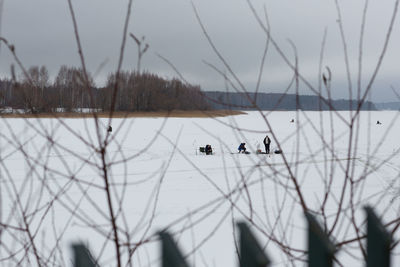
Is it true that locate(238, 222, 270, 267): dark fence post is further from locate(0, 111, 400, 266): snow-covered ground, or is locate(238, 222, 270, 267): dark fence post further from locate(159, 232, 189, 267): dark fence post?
locate(0, 111, 400, 266): snow-covered ground

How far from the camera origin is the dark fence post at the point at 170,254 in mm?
670

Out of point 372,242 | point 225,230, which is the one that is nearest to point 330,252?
point 372,242

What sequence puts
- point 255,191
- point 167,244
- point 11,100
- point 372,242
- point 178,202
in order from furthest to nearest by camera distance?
point 255,191 < point 178,202 < point 11,100 < point 372,242 < point 167,244

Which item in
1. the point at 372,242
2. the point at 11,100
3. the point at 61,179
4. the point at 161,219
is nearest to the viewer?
the point at 372,242

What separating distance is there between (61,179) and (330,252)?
975 centimetres

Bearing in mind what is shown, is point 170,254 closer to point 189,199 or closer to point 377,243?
point 377,243

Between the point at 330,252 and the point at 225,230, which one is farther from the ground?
the point at 330,252

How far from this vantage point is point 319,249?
0.75 meters

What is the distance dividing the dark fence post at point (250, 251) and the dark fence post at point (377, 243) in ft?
0.96

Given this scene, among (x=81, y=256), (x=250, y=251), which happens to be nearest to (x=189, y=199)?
(x=81, y=256)

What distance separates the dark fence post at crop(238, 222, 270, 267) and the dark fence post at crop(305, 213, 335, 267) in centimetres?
14

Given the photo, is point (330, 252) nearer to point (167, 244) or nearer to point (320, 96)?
point (167, 244)

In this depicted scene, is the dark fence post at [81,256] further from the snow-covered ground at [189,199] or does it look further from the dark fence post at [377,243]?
the dark fence post at [377,243]

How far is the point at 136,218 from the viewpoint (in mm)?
5762
